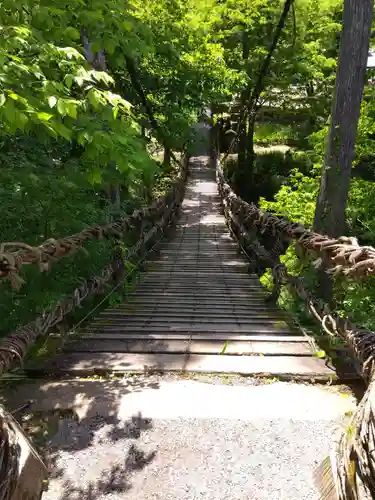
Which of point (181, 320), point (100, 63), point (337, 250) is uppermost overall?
point (100, 63)

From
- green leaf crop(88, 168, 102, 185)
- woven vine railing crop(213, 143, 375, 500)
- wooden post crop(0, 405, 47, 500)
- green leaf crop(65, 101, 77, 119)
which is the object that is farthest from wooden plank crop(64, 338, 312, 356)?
wooden post crop(0, 405, 47, 500)

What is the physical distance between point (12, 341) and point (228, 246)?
8006 mm

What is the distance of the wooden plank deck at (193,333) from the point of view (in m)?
2.62

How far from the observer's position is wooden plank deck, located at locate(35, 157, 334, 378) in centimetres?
262

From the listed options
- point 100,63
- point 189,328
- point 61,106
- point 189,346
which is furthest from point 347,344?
point 100,63

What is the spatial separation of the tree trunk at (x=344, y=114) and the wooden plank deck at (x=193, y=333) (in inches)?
48.6

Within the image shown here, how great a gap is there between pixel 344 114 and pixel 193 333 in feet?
9.25

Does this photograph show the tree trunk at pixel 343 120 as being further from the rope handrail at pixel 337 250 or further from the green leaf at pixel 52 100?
the green leaf at pixel 52 100

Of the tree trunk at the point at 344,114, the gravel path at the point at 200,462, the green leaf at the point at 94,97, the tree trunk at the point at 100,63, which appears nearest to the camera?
the gravel path at the point at 200,462

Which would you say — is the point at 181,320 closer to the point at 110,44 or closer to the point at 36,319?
the point at 36,319

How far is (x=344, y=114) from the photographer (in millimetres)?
4559

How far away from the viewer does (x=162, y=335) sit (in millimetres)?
3229

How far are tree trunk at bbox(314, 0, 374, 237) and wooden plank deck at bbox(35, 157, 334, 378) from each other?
48.6 inches

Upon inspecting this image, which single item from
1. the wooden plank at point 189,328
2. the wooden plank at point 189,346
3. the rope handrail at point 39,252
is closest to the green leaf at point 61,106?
the rope handrail at point 39,252
